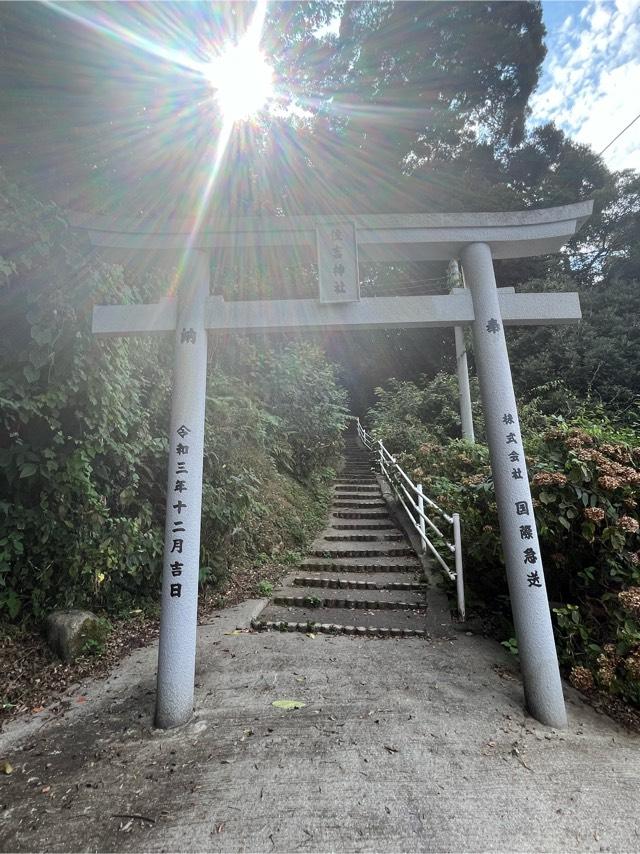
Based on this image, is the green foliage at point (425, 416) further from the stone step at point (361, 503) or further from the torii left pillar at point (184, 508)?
the torii left pillar at point (184, 508)

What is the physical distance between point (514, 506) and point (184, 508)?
88.9 inches

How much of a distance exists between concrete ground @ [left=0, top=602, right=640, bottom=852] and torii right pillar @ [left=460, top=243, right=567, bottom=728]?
0.91 ft

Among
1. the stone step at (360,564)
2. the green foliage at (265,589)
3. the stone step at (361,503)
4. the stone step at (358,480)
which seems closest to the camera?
the green foliage at (265,589)

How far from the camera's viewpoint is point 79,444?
3277mm

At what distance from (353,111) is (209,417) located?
13.5ft

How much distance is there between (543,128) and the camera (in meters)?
16.8

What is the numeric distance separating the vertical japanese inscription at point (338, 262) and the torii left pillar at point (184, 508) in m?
0.88

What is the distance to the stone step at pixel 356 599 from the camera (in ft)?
14.0

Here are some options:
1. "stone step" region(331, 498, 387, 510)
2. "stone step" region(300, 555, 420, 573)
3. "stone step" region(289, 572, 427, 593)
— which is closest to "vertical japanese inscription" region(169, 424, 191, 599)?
"stone step" region(289, 572, 427, 593)

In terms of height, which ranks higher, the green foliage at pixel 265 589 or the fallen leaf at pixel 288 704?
the green foliage at pixel 265 589

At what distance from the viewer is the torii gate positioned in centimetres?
268

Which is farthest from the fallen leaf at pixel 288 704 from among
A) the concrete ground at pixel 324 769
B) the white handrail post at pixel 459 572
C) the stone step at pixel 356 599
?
the white handrail post at pixel 459 572

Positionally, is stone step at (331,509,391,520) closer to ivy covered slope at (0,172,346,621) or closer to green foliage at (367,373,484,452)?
ivy covered slope at (0,172,346,621)

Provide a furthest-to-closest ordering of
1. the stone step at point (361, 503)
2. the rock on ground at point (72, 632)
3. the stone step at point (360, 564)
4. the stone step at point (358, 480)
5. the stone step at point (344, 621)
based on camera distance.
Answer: the stone step at point (358, 480) → the stone step at point (361, 503) → the stone step at point (360, 564) → the stone step at point (344, 621) → the rock on ground at point (72, 632)
